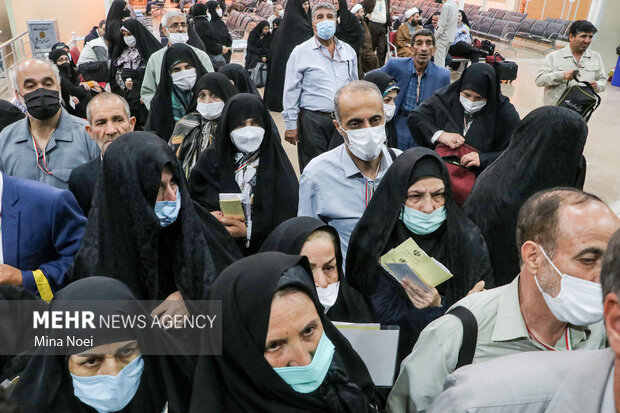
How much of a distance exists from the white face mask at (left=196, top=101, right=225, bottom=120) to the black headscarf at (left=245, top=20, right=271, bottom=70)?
212 inches

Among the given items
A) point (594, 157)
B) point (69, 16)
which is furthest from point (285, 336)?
point (69, 16)

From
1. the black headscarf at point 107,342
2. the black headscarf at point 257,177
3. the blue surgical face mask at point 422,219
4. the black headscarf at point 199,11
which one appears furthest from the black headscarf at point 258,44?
the black headscarf at point 107,342

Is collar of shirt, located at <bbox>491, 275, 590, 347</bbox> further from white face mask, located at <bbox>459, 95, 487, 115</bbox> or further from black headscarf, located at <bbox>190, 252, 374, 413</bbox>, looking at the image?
white face mask, located at <bbox>459, 95, 487, 115</bbox>

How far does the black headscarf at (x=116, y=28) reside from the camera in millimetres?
6062

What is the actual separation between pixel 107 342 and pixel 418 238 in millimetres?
1257

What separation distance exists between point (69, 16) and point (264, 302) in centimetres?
1252

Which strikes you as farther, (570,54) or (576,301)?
(570,54)

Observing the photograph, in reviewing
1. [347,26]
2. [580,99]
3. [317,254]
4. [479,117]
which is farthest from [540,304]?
[347,26]

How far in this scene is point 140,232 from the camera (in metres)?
2.11

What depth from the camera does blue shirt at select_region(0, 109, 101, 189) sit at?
2.95 meters

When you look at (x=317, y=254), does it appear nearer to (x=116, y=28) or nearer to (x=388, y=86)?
(x=388, y=86)

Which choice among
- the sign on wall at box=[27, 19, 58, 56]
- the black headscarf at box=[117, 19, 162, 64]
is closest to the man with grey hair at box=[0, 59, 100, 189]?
the black headscarf at box=[117, 19, 162, 64]

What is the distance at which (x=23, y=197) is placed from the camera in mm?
2191

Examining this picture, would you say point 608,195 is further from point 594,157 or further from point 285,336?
point 285,336
